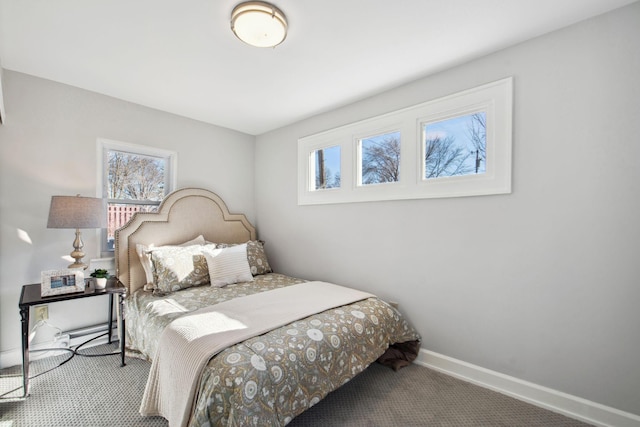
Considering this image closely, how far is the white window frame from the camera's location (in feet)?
6.40

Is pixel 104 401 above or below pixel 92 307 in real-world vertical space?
below

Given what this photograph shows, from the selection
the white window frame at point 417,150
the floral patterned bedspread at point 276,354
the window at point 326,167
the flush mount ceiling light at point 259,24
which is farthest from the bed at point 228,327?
the flush mount ceiling light at point 259,24

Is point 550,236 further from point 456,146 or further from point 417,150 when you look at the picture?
point 417,150

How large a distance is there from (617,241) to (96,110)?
4.09 m

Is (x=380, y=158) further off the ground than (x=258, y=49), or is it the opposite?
(x=258, y=49)

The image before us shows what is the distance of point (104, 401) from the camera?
183 cm

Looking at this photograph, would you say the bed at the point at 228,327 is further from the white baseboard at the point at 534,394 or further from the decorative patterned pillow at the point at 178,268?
the white baseboard at the point at 534,394

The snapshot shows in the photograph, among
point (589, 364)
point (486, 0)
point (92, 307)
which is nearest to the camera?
point (486, 0)

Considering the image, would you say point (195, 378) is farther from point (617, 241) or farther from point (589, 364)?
point (617, 241)

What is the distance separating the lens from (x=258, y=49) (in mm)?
1958

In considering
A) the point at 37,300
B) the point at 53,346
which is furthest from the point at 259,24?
the point at 53,346

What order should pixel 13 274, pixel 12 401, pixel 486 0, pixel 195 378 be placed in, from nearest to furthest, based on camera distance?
1. pixel 195 378
2. pixel 486 0
3. pixel 12 401
4. pixel 13 274

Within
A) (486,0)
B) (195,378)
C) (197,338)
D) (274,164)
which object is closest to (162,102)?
(274,164)

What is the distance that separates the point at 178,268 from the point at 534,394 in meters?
2.85
